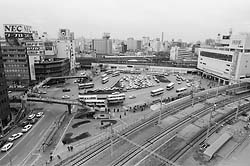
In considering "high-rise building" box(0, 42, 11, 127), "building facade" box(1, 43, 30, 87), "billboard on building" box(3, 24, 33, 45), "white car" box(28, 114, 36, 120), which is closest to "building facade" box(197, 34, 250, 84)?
"white car" box(28, 114, 36, 120)

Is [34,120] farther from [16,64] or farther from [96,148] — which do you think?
[16,64]

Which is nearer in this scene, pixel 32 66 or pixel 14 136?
pixel 14 136

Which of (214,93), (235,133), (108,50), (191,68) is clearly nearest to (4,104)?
(235,133)

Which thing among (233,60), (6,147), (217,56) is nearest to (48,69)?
(6,147)

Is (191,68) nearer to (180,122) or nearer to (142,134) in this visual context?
(180,122)

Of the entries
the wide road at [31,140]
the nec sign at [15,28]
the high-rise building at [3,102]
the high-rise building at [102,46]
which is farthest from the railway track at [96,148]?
the high-rise building at [102,46]
